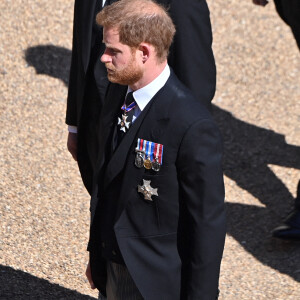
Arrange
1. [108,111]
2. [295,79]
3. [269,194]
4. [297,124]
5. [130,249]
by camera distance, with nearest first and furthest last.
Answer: [130,249] → [108,111] → [269,194] → [297,124] → [295,79]

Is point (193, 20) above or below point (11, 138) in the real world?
above

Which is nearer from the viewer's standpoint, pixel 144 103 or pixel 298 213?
pixel 144 103

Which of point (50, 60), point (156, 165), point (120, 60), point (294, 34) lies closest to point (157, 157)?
point (156, 165)

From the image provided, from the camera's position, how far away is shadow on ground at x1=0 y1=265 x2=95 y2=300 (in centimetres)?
461

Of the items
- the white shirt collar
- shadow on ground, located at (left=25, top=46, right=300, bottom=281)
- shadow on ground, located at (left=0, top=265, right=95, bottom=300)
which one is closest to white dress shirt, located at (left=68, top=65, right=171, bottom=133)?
the white shirt collar

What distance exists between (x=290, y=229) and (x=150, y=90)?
2816 mm

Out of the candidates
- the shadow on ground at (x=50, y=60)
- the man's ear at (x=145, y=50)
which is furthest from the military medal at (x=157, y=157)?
the shadow on ground at (x=50, y=60)

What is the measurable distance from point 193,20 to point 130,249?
1405 millimetres

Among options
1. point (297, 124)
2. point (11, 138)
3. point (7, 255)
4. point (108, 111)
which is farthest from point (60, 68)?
point (108, 111)

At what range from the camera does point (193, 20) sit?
3953 mm

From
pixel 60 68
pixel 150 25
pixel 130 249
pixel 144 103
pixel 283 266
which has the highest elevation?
pixel 150 25

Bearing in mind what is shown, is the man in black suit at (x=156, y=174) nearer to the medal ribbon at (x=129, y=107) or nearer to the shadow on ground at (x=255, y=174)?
the medal ribbon at (x=129, y=107)

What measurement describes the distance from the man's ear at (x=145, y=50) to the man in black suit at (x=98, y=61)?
38.2 inches

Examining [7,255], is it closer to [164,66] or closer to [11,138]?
[11,138]
